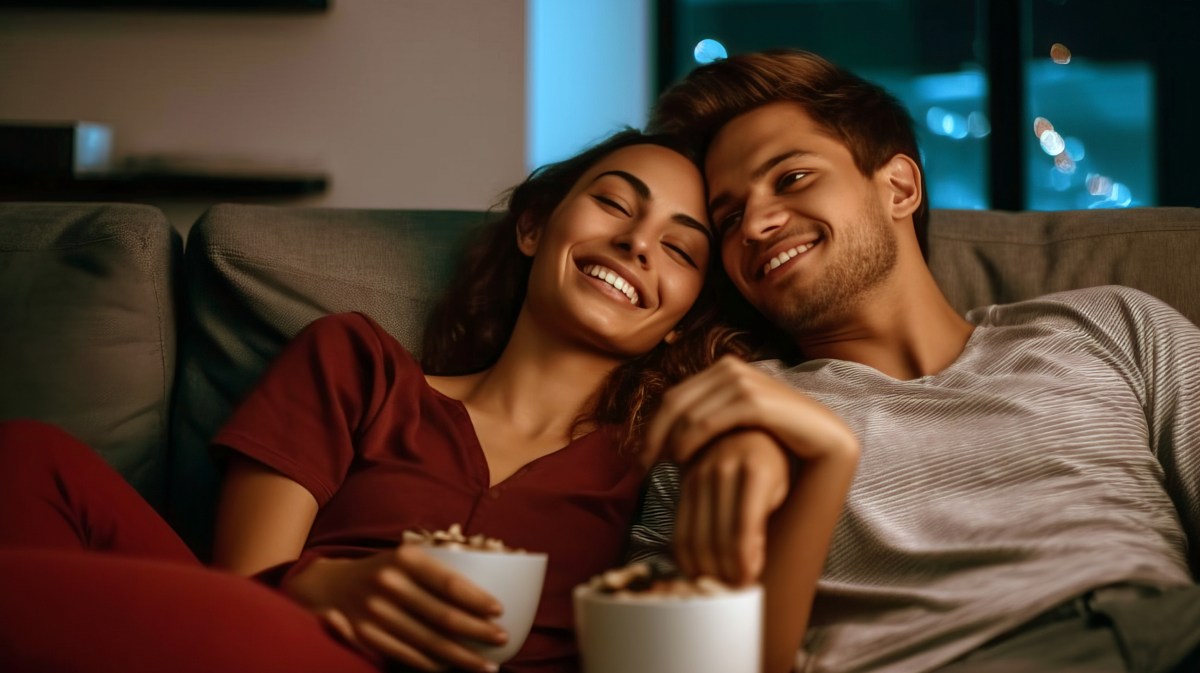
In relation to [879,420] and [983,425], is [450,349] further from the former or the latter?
[983,425]

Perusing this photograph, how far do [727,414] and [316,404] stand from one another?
685 mm

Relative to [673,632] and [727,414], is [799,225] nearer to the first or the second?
[727,414]

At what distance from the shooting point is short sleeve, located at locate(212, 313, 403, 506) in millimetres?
1308

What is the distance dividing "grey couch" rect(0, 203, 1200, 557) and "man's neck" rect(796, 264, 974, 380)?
0.60 feet

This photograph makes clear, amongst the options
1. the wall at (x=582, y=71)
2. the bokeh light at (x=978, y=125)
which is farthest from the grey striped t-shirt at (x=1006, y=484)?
the bokeh light at (x=978, y=125)

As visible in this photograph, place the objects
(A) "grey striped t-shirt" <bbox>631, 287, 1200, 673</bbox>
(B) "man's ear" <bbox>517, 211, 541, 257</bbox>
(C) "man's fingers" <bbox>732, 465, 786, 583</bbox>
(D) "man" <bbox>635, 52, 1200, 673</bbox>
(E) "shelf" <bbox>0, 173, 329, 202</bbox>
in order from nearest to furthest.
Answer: (C) "man's fingers" <bbox>732, 465, 786, 583</bbox> < (D) "man" <bbox>635, 52, 1200, 673</bbox> < (A) "grey striped t-shirt" <bbox>631, 287, 1200, 673</bbox> < (B) "man's ear" <bbox>517, 211, 541, 257</bbox> < (E) "shelf" <bbox>0, 173, 329, 202</bbox>

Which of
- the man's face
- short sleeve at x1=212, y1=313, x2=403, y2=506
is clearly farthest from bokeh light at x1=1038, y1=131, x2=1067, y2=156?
short sleeve at x1=212, y1=313, x2=403, y2=506

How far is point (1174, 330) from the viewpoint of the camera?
1.37m

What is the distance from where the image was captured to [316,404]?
138cm

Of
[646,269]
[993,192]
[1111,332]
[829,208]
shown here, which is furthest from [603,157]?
[993,192]

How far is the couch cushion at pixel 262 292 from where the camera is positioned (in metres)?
1.57

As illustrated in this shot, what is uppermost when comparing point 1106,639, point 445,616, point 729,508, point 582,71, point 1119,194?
point 582,71

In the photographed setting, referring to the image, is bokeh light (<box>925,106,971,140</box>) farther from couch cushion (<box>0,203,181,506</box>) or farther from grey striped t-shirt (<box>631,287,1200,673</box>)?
couch cushion (<box>0,203,181,506</box>)

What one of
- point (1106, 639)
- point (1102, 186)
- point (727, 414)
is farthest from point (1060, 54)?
point (727, 414)
